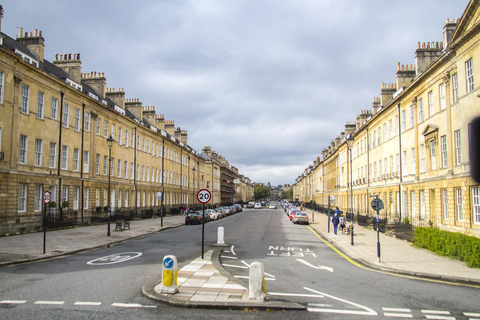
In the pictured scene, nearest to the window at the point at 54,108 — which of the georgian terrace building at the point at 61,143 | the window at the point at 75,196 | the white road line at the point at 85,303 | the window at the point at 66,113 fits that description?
the georgian terrace building at the point at 61,143

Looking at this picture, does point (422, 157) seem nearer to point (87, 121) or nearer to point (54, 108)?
point (54, 108)

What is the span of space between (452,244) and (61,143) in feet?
97.8

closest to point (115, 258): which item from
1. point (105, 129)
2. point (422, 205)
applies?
point (422, 205)

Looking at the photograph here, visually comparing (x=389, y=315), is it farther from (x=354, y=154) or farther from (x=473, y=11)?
(x=354, y=154)

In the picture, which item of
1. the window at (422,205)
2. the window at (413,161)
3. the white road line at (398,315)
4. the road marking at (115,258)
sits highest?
the window at (413,161)

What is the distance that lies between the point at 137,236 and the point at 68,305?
16.2m

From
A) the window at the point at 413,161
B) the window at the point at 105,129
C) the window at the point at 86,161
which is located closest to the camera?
the window at the point at 413,161

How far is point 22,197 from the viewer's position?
994 inches

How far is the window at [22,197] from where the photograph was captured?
24.9 metres

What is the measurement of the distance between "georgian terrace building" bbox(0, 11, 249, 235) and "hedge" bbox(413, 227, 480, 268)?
Answer: 751 inches

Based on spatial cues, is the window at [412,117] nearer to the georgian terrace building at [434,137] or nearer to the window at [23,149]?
the georgian terrace building at [434,137]

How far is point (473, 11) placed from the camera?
18.3 meters

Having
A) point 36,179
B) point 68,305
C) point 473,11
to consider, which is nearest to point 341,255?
point 68,305

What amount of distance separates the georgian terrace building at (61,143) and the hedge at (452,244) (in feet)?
62.6
